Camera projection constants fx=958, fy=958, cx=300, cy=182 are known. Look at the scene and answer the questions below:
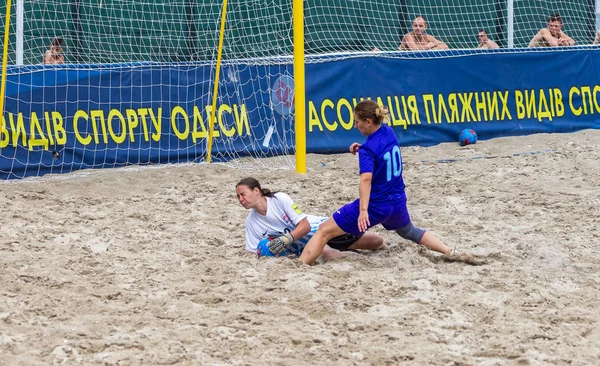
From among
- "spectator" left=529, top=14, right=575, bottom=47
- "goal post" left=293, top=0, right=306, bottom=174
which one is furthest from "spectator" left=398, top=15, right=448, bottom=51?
"goal post" left=293, top=0, right=306, bottom=174

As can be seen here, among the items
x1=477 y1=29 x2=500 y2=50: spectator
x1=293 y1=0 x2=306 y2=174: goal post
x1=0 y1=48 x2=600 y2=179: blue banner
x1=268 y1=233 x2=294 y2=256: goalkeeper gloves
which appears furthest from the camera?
x1=477 y1=29 x2=500 y2=50: spectator

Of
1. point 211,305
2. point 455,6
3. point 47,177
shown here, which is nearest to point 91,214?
point 47,177

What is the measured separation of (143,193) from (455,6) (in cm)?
685

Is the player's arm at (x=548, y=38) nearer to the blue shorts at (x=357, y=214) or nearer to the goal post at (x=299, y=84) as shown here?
the goal post at (x=299, y=84)

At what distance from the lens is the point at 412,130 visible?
37.5 ft

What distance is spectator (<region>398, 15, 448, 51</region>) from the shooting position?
469 inches

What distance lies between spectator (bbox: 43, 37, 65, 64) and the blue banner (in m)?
0.51

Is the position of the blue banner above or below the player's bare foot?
above

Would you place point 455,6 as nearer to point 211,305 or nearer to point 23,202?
point 23,202

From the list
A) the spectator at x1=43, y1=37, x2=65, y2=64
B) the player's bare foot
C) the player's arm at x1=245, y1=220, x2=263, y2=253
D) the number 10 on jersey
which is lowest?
the player's bare foot

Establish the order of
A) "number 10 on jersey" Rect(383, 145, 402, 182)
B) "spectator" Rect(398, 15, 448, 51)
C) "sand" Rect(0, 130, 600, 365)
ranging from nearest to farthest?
"sand" Rect(0, 130, 600, 365) < "number 10 on jersey" Rect(383, 145, 402, 182) < "spectator" Rect(398, 15, 448, 51)

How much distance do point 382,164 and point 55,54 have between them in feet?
16.8

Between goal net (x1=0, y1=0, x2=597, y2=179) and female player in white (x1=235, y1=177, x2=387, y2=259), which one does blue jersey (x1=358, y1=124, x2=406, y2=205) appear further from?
goal net (x1=0, y1=0, x2=597, y2=179)

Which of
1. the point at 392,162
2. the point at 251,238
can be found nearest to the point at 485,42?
the point at 392,162
